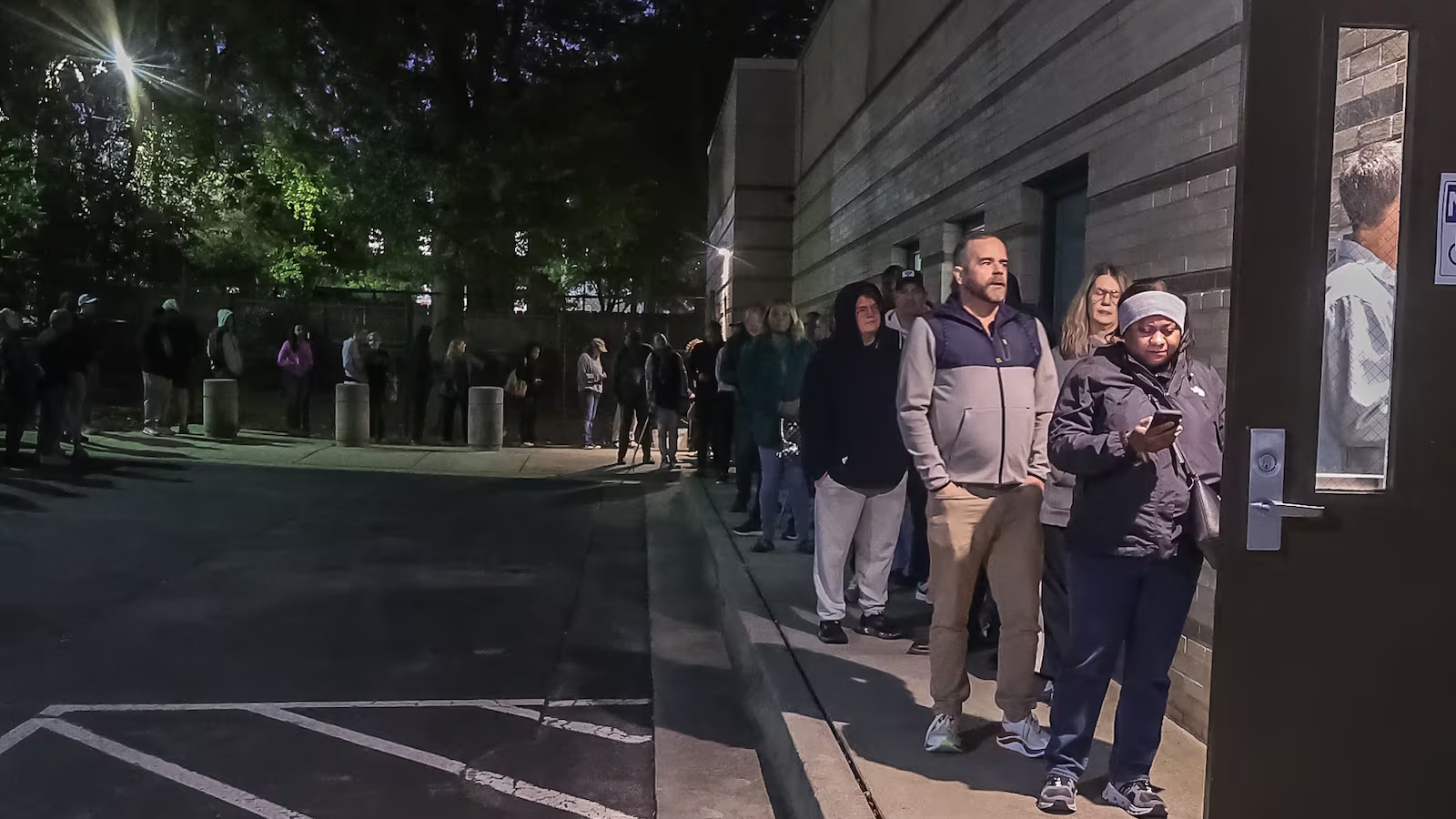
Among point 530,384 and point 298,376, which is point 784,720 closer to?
point 530,384

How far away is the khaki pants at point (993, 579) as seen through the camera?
14.1ft

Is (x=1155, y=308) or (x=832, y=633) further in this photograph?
(x=832, y=633)

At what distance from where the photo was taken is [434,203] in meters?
24.0

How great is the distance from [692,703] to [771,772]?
99 cm

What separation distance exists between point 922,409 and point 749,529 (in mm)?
5132

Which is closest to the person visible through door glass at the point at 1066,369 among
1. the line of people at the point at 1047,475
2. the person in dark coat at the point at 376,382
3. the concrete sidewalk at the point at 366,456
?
the line of people at the point at 1047,475

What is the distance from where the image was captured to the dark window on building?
22.9 ft

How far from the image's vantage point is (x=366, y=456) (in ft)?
51.9

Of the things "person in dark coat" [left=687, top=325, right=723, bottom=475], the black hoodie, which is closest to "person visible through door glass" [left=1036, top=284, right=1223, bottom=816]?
the black hoodie

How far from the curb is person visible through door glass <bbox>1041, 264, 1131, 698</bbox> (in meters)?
1.01

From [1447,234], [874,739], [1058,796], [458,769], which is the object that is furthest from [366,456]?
[1447,234]

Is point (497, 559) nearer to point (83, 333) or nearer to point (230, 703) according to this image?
point (230, 703)

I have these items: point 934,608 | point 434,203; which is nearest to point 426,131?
point 434,203

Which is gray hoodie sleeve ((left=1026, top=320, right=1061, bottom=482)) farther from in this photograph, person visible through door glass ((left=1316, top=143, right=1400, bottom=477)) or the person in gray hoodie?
the person in gray hoodie
